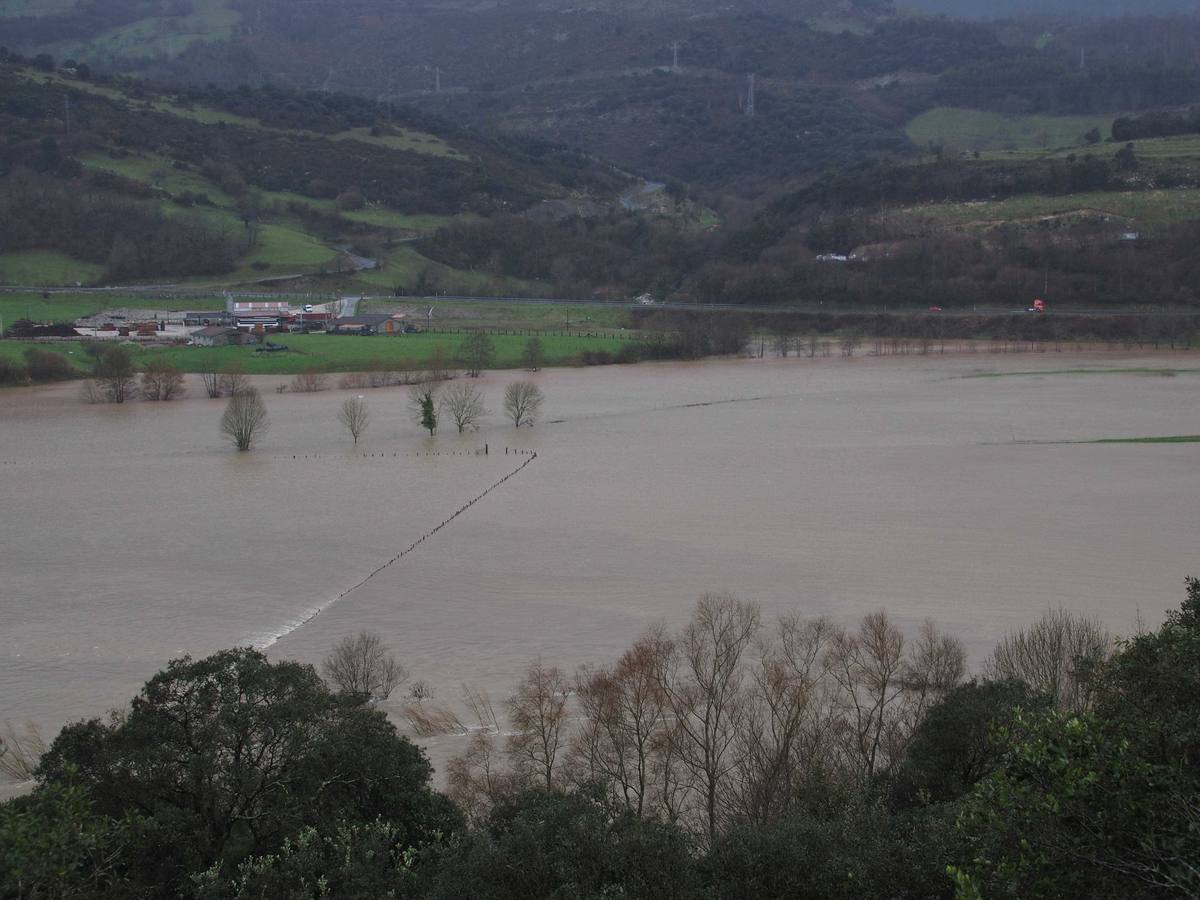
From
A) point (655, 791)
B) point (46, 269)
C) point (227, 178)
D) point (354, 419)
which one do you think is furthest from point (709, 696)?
point (227, 178)

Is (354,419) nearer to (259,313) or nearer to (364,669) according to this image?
Result: (364,669)

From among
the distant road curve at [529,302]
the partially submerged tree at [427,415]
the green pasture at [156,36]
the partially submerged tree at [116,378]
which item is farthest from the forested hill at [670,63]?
the partially submerged tree at [427,415]

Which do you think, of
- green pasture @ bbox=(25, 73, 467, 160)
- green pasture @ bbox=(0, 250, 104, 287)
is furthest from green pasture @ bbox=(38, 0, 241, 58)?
green pasture @ bbox=(0, 250, 104, 287)

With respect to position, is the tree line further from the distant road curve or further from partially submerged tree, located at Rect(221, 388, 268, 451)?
the distant road curve

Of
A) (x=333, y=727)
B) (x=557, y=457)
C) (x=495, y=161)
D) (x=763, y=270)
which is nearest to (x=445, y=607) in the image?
(x=333, y=727)

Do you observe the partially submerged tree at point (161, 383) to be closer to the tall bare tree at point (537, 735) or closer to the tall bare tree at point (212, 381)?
the tall bare tree at point (212, 381)
